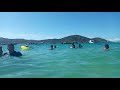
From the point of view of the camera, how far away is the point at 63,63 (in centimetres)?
507

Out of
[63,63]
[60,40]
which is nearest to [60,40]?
[60,40]

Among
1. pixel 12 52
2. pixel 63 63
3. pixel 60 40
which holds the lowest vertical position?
pixel 63 63

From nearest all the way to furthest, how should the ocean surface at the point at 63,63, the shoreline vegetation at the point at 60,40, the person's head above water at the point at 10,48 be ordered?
1. the ocean surface at the point at 63,63
2. the shoreline vegetation at the point at 60,40
3. the person's head above water at the point at 10,48

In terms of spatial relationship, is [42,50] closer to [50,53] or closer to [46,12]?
[50,53]

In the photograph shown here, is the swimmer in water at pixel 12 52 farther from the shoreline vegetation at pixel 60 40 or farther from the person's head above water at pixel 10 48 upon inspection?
the shoreline vegetation at pixel 60 40

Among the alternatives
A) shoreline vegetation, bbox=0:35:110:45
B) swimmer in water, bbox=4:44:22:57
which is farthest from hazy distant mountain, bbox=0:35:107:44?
swimmer in water, bbox=4:44:22:57

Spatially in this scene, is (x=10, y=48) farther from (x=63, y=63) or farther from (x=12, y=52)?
(x=63, y=63)

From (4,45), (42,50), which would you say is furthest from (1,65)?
(42,50)

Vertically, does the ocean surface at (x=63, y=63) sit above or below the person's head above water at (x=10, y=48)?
below

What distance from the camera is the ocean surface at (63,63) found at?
16.2 ft

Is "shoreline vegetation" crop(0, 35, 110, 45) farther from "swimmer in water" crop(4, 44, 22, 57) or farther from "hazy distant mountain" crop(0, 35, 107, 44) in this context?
"swimmer in water" crop(4, 44, 22, 57)

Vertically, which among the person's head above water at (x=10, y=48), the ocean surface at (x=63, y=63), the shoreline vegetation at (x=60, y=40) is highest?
the shoreline vegetation at (x=60, y=40)

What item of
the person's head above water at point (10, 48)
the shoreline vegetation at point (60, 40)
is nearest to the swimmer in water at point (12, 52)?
the person's head above water at point (10, 48)
